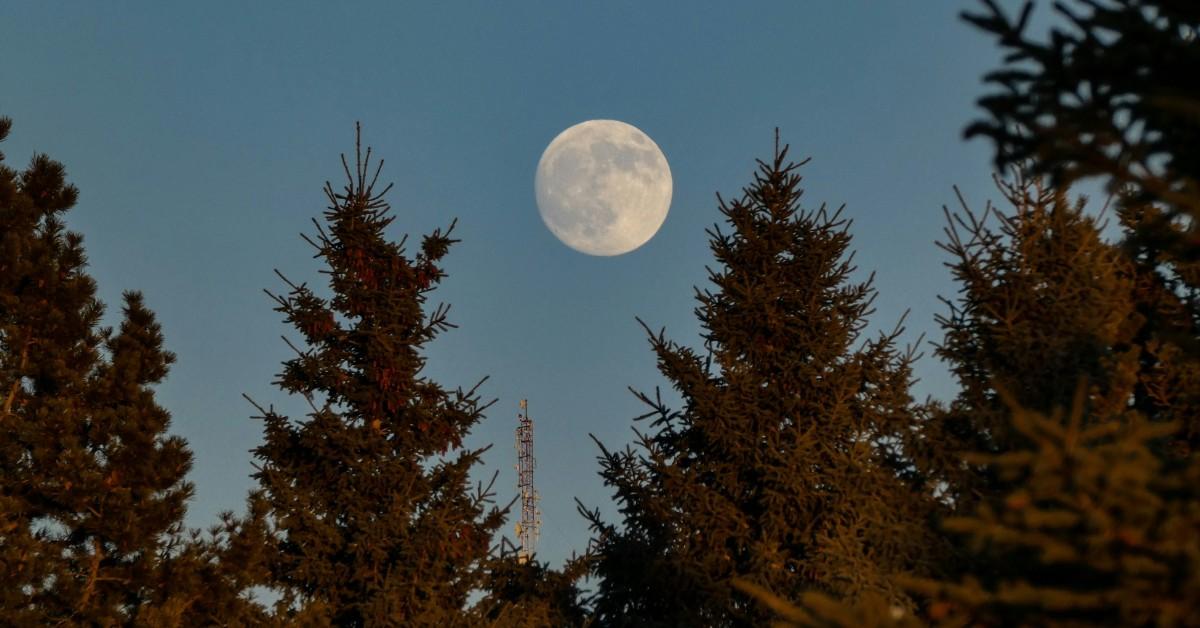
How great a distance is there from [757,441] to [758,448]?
146mm

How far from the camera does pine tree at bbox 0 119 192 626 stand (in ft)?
73.4

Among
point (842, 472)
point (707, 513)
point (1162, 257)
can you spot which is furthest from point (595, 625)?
point (1162, 257)

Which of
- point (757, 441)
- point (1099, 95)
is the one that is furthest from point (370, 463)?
point (1099, 95)

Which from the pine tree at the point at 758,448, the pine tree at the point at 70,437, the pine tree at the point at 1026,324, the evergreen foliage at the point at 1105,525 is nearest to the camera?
the evergreen foliage at the point at 1105,525

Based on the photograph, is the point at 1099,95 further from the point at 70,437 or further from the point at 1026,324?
the point at 70,437

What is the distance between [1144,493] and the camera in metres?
4.94

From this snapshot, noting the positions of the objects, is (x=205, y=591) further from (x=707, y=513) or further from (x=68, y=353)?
(x=707, y=513)

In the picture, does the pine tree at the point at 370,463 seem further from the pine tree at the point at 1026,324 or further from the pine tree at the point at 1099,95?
the pine tree at the point at 1099,95

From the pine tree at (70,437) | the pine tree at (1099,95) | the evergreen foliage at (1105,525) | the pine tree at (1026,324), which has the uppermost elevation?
the pine tree at (70,437)

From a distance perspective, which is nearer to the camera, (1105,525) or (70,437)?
(1105,525)

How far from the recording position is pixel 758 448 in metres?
18.2

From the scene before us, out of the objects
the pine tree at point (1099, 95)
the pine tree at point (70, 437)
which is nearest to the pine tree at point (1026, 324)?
the pine tree at point (1099, 95)

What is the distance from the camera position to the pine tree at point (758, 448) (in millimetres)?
17312

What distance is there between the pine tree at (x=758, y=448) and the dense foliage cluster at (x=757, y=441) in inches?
2.1
